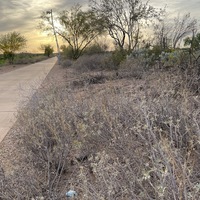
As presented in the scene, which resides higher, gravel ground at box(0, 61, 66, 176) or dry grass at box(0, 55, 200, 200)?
dry grass at box(0, 55, 200, 200)

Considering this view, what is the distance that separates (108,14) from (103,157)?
2307 cm

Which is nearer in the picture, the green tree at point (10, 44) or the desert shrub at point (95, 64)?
the desert shrub at point (95, 64)

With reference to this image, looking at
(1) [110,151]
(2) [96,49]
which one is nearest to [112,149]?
(1) [110,151]

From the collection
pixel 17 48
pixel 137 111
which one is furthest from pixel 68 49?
pixel 137 111

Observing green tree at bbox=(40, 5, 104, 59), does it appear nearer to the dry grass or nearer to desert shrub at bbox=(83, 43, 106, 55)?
desert shrub at bbox=(83, 43, 106, 55)

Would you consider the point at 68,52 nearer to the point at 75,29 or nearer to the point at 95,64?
the point at 75,29

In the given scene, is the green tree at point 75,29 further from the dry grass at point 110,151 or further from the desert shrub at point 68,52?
the dry grass at point 110,151

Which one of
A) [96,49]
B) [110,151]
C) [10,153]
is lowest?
[10,153]

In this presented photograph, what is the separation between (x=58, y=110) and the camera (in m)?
5.06

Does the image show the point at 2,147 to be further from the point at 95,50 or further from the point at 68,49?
the point at 68,49

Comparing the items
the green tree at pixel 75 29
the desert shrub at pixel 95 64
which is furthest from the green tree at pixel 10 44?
the desert shrub at pixel 95 64

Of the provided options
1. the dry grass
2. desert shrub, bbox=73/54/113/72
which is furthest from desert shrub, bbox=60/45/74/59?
the dry grass

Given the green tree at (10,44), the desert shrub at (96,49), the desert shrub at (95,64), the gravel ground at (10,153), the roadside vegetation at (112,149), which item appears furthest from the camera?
the green tree at (10,44)

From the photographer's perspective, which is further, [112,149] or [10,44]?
[10,44]
